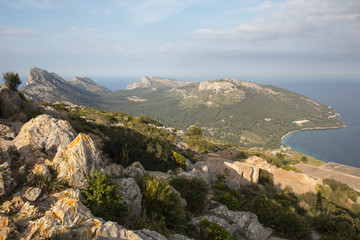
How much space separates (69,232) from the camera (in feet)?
11.5

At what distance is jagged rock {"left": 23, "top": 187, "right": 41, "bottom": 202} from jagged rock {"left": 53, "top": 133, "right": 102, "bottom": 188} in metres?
0.56

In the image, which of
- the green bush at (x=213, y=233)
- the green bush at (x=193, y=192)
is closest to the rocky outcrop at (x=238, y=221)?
the green bush at (x=193, y=192)

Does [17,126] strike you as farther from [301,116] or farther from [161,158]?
[301,116]

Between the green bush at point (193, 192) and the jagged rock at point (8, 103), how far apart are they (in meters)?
10.4

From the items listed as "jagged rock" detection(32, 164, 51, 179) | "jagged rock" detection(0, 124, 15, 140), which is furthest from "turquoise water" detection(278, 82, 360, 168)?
"jagged rock" detection(0, 124, 15, 140)

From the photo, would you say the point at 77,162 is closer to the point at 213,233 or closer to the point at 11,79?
the point at 213,233

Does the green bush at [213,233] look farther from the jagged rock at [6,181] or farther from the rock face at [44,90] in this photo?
the rock face at [44,90]

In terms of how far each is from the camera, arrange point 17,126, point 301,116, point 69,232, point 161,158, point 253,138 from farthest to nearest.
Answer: point 301,116, point 253,138, point 161,158, point 17,126, point 69,232

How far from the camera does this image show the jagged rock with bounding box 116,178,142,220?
5.25m

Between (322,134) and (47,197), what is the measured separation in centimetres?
20798

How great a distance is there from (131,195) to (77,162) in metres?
1.85

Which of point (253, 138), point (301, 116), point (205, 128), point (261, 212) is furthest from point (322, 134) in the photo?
point (261, 212)

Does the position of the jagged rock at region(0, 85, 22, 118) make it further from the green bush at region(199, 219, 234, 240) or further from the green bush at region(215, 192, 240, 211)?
the green bush at region(215, 192, 240, 211)

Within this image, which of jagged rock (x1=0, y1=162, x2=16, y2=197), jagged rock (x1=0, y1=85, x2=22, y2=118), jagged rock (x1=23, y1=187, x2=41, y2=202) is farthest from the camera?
jagged rock (x1=0, y1=85, x2=22, y2=118)
